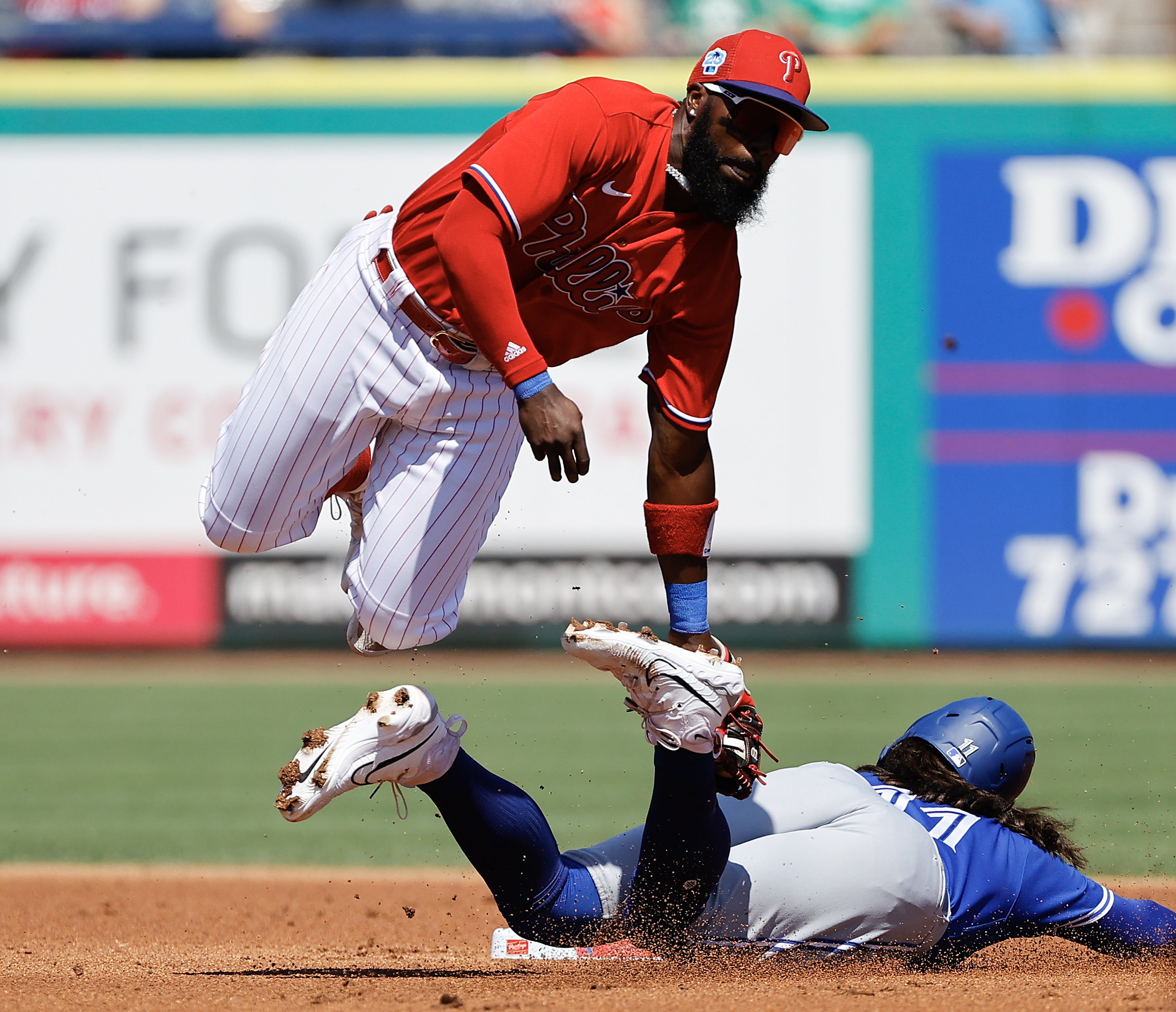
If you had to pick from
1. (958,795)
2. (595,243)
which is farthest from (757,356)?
(958,795)

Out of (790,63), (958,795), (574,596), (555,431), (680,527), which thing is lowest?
(574,596)

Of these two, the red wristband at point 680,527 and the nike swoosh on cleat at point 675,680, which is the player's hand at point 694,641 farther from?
the nike swoosh on cleat at point 675,680

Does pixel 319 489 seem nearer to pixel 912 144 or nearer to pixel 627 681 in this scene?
pixel 627 681

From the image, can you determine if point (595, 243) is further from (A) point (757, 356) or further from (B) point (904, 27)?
(B) point (904, 27)

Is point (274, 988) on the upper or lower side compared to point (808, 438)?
lower

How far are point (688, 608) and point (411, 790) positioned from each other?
3.80 m

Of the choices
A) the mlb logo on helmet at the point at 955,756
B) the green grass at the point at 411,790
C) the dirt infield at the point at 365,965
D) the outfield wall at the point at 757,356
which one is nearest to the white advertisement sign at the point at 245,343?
the outfield wall at the point at 757,356

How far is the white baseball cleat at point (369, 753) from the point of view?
3146 millimetres

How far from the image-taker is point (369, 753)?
3178mm

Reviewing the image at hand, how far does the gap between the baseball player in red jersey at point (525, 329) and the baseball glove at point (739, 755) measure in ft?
0.70

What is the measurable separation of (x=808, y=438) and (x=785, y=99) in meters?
7.19

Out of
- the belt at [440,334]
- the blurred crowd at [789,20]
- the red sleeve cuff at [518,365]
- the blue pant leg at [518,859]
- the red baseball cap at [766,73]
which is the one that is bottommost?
the blue pant leg at [518,859]

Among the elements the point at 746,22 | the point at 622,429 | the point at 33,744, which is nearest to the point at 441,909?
the point at 33,744

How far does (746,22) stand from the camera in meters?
11.2
